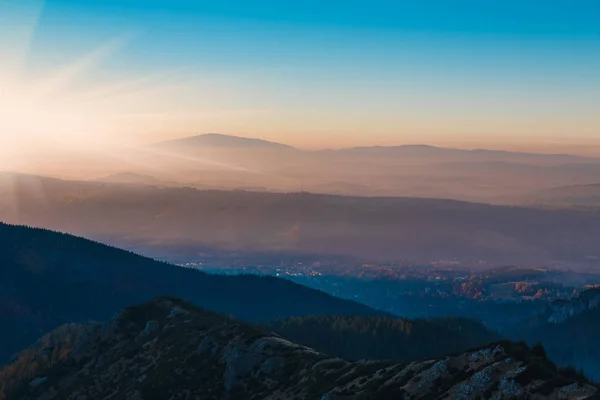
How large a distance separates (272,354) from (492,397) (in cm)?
Result: 8894

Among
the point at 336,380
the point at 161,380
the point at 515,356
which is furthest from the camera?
the point at 161,380

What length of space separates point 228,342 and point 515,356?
112m

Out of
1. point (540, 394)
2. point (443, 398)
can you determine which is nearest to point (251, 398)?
point (443, 398)

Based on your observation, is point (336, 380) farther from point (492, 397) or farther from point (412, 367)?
point (492, 397)

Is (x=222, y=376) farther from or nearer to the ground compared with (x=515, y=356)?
nearer to the ground

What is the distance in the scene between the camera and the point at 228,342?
198625mm

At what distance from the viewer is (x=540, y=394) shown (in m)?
91.4

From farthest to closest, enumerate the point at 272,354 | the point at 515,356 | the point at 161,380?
the point at 161,380
the point at 272,354
the point at 515,356

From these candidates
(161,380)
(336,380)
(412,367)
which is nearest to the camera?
(412,367)

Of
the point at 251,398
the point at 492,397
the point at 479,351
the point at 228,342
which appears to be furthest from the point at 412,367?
the point at 228,342

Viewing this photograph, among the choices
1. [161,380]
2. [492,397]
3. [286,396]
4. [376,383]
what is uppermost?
[492,397]

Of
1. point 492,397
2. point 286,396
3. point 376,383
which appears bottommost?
point 286,396

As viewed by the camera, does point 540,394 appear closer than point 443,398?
Yes

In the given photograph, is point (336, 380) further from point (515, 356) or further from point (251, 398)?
point (515, 356)
